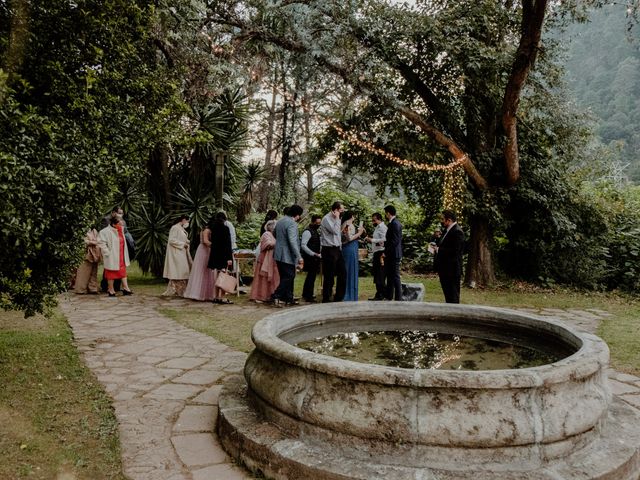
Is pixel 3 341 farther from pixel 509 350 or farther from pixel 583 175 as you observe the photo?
pixel 583 175

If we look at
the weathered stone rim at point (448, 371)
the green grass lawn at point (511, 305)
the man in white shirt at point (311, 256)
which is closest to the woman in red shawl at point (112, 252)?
the green grass lawn at point (511, 305)

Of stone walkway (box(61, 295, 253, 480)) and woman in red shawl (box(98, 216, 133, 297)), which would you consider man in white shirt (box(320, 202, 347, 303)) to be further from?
woman in red shawl (box(98, 216, 133, 297))

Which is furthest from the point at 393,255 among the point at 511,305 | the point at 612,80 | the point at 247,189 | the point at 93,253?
the point at 612,80

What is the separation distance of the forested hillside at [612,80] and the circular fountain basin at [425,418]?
33447mm

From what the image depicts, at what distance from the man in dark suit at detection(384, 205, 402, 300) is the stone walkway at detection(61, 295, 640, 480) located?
9.38 ft

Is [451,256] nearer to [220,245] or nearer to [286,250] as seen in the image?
[286,250]

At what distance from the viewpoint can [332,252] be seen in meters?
9.04

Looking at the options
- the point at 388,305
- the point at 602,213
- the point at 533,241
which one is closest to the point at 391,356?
the point at 388,305

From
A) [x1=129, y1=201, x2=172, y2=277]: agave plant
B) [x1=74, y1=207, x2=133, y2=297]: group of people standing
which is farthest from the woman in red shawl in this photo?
[x1=129, y1=201, x2=172, y2=277]: agave plant

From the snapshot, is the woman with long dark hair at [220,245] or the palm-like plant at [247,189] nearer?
the woman with long dark hair at [220,245]

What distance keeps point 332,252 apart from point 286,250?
81 cm

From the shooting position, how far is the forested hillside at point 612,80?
3606cm

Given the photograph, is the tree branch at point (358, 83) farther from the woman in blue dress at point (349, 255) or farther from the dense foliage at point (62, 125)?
the dense foliage at point (62, 125)

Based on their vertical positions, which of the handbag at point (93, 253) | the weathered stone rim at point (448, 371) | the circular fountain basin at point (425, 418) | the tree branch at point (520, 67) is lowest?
the circular fountain basin at point (425, 418)
